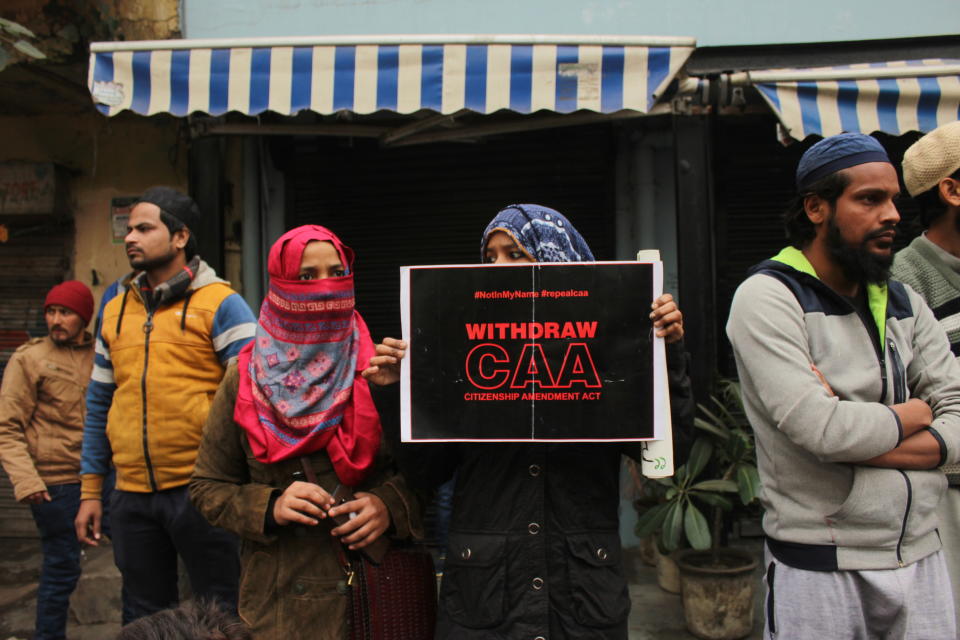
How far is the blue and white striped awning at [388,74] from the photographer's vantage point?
3.72m

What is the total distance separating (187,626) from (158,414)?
1646 millimetres

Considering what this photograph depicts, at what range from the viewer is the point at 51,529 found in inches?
147

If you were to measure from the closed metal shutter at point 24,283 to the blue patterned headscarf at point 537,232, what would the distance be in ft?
16.3

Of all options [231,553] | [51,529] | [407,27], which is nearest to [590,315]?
[231,553]

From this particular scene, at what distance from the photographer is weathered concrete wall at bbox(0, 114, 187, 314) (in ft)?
18.4

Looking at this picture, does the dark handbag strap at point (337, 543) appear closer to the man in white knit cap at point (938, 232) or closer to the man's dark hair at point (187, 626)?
the man's dark hair at point (187, 626)

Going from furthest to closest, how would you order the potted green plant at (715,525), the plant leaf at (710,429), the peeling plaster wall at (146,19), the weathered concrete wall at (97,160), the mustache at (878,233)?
the weathered concrete wall at (97,160) → the peeling plaster wall at (146,19) → the plant leaf at (710,429) → the potted green plant at (715,525) → the mustache at (878,233)

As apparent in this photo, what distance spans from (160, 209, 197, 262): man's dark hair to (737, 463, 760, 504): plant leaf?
2.84 meters

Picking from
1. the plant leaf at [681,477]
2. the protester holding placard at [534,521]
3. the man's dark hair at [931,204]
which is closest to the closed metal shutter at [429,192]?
the plant leaf at [681,477]

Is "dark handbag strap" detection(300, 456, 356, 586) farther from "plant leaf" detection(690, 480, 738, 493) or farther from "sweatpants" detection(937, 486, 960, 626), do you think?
"plant leaf" detection(690, 480, 738, 493)

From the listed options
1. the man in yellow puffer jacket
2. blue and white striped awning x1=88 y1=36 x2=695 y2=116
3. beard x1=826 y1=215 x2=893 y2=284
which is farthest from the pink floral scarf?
blue and white striped awning x1=88 y1=36 x2=695 y2=116

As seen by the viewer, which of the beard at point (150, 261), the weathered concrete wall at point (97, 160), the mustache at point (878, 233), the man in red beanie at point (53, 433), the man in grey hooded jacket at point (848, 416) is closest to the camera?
the man in grey hooded jacket at point (848, 416)

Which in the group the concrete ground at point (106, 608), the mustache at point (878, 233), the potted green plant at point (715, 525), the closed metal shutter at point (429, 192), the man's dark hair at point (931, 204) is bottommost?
the concrete ground at point (106, 608)

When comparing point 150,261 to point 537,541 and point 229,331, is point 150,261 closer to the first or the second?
point 229,331
